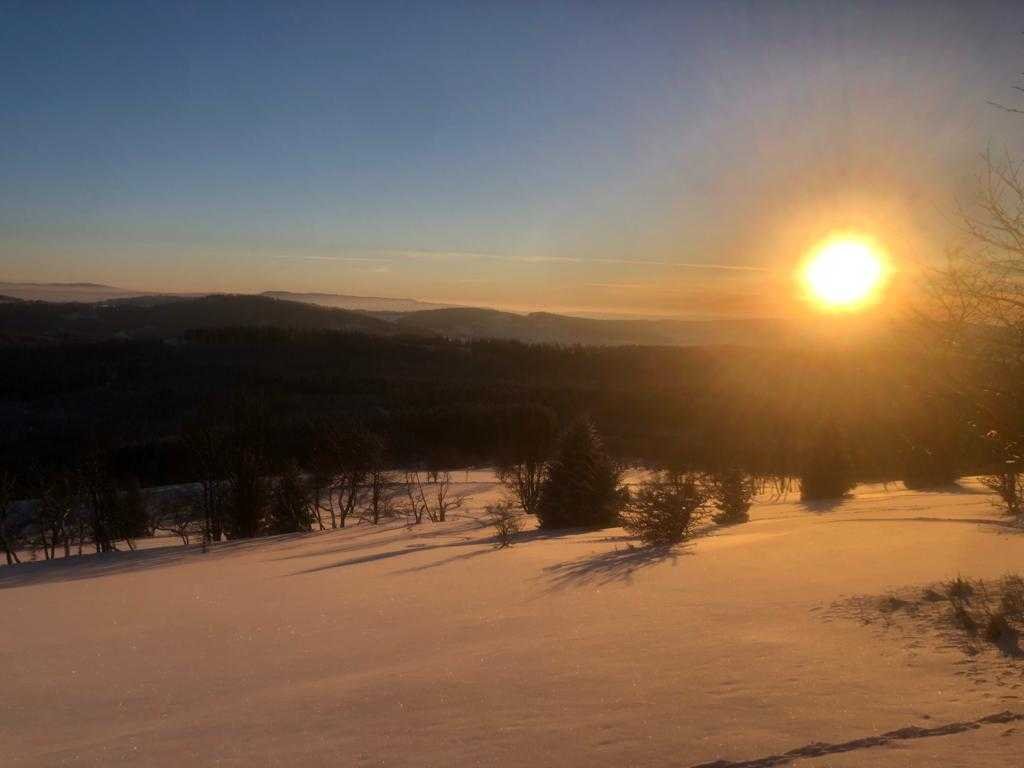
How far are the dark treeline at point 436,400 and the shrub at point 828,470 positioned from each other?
0.73 ft

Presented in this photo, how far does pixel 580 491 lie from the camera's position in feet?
67.4

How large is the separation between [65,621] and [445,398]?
7456 centimetres

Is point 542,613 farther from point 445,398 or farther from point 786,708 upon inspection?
point 445,398

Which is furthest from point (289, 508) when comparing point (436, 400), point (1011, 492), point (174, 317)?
point (174, 317)

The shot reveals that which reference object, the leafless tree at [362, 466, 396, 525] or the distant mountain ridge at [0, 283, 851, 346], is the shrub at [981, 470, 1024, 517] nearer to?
the leafless tree at [362, 466, 396, 525]

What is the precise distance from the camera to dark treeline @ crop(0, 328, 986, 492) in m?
46.6

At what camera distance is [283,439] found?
163ft

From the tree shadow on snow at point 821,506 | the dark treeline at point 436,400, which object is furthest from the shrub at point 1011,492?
the tree shadow on snow at point 821,506

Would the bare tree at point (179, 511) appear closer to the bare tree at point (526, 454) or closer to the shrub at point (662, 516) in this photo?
the bare tree at point (526, 454)

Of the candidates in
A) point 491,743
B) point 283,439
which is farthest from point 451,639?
point 283,439

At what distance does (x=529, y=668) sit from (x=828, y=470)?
958 inches

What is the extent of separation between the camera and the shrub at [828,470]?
2769cm

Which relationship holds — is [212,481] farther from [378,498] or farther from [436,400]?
[436,400]

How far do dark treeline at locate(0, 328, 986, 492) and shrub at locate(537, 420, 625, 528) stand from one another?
6682 mm
